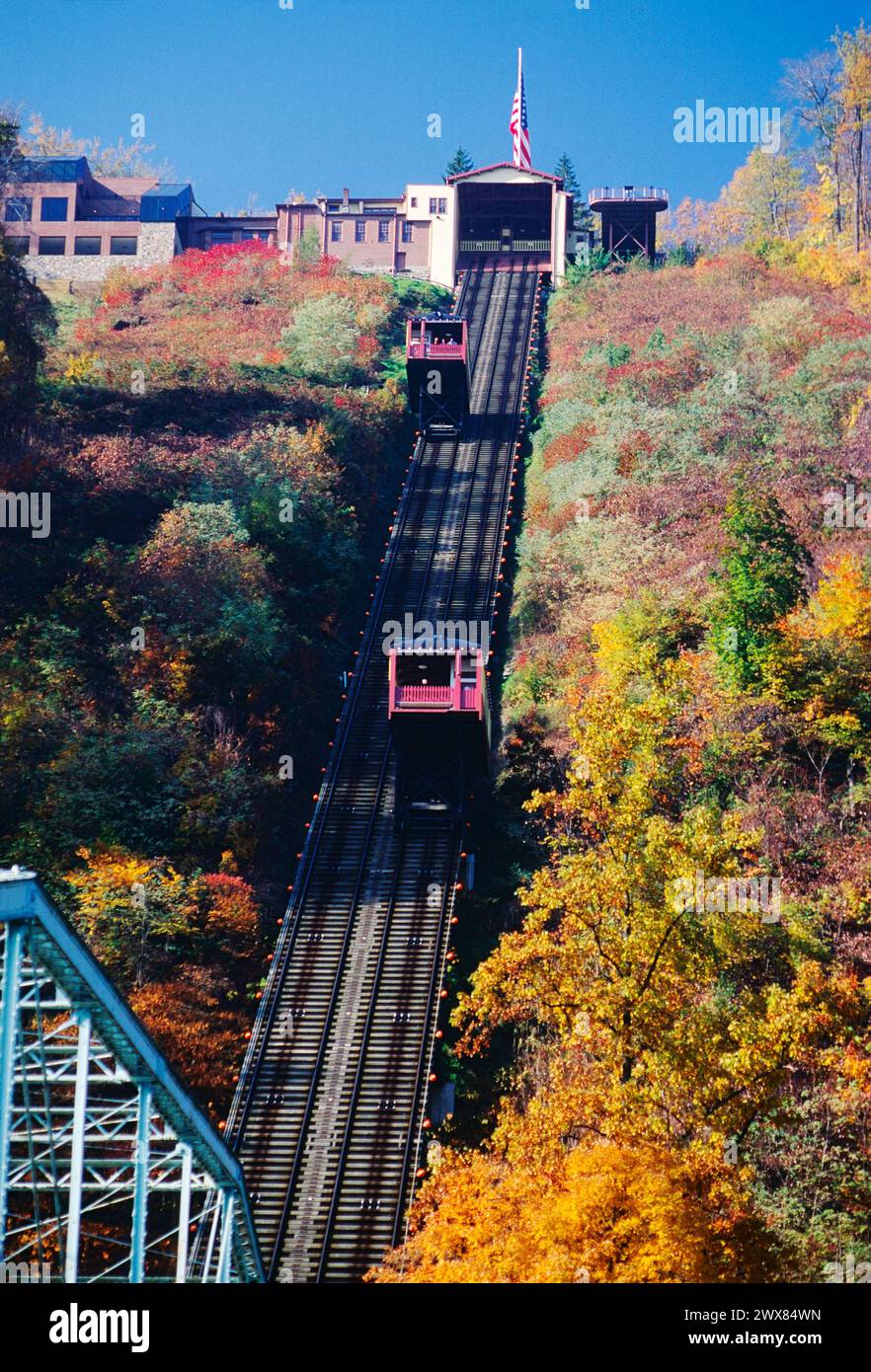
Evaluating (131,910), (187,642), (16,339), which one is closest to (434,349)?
(16,339)

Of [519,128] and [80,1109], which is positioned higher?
[519,128]

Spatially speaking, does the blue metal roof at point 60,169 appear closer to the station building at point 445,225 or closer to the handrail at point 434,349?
the station building at point 445,225

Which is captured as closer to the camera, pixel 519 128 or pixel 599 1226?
pixel 599 1226

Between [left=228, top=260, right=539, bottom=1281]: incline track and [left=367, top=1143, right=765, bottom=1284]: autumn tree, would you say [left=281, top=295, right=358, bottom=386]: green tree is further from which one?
[left=367, top=1143, right=765, bottom=1284]: autumn tree

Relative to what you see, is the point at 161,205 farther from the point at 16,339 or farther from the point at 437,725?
the point at 437,725

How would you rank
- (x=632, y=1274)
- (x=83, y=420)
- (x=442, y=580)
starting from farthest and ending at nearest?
(x=83, y=420)
(x=442, y=580)
(x=632, y=1274)

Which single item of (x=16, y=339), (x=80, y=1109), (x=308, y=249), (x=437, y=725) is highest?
(x=308, y=249)
